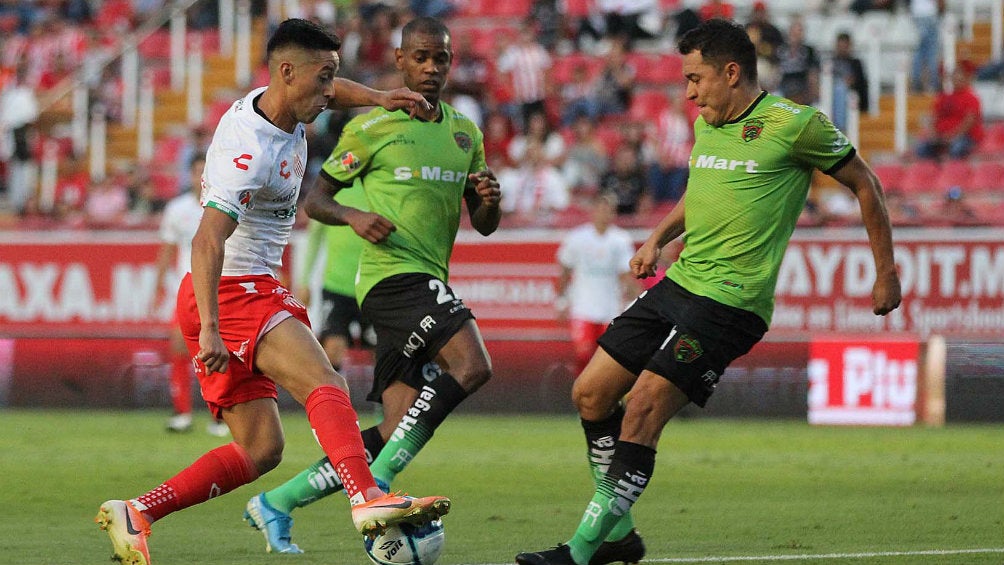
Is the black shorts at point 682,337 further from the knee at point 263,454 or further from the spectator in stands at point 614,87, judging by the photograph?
the spectator in stands at point 614,87

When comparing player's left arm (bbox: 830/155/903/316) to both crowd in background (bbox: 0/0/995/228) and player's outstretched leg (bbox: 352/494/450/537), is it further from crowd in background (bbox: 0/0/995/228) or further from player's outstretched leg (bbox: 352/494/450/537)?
crowd in background (bbox: 0/0/995/228)

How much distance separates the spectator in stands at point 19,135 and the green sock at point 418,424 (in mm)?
16847

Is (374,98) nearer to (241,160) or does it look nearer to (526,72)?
(241,160)

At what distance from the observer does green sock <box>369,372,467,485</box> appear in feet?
25.6

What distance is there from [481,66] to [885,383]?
26.6 ft

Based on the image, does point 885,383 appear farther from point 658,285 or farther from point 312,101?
point 312,101

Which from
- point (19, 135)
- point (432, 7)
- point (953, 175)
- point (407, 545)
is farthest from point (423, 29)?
point (19, 135)

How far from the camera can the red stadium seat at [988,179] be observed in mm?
18969

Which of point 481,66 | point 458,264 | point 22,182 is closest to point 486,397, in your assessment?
point 458,264

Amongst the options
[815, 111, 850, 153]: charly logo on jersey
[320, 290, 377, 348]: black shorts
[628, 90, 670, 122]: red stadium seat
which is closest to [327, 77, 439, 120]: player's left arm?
[815, 111, 850, 153]: charly logo on jersey

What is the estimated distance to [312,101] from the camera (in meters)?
6.68


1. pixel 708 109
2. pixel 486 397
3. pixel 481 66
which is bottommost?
Answer: pixel 486 397

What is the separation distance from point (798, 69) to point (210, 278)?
14.5 m

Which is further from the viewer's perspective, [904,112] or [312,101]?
[904,112]
